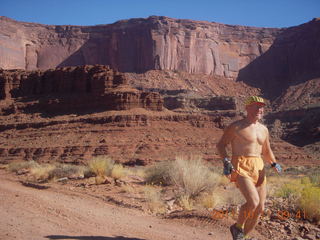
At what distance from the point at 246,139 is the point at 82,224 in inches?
128

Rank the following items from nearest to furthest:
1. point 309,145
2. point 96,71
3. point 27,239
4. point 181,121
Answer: point 27,239, point 181,121, point 96,71, point 309,145

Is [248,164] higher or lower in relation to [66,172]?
higher

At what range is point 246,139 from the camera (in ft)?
15.6

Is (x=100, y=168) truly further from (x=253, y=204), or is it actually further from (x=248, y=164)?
(x=253, y=204)

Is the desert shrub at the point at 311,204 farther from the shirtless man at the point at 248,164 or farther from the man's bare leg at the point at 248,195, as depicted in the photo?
the man's bare leg at the point at 248,195

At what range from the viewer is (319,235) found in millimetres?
5707

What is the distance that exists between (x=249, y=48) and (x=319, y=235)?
102825mm

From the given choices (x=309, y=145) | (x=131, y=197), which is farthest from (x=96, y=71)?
(x=131, y=197)

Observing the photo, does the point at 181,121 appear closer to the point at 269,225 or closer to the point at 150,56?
the point at 269,225

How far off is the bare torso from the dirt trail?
1690 millimetres

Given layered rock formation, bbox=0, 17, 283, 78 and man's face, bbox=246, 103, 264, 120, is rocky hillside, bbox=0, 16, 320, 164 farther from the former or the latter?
man's face, bbox=246, 103, 264, 120

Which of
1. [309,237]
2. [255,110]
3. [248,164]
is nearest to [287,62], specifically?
[309,237]

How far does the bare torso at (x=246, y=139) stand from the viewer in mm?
4749

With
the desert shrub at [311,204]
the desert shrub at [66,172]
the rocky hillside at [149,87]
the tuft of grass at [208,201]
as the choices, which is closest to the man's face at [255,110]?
the desert shrub at [311,204]
